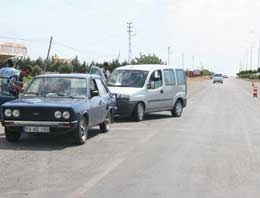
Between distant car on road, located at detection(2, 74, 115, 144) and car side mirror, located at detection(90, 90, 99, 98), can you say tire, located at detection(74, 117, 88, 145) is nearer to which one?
distant car on road, located at detection(2, 74, 115, 144)

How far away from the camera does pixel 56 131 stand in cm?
1198

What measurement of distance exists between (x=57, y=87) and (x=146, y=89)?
6421mm

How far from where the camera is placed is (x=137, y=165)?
992 centimetres

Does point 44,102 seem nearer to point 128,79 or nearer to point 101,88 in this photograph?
point 101,88

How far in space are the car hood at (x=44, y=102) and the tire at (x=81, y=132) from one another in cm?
44

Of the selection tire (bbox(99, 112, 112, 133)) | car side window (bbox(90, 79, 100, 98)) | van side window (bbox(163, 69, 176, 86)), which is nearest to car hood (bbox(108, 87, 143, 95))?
van side window (bbox(163, 69, 176, 86))

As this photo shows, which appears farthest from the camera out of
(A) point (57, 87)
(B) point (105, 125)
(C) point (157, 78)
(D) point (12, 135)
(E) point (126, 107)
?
(C) point (157, 78)

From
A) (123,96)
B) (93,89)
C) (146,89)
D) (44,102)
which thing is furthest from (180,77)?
(44,102)

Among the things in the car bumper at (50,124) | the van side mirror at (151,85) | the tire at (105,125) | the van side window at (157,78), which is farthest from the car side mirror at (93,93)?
the van side window at (157,78)

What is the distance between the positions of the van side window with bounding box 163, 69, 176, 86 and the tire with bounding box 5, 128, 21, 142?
29.3ft

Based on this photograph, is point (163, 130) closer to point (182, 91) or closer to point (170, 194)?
point (182, 91)

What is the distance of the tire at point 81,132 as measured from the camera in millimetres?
12188

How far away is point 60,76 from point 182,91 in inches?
355

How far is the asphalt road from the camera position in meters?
7.80
